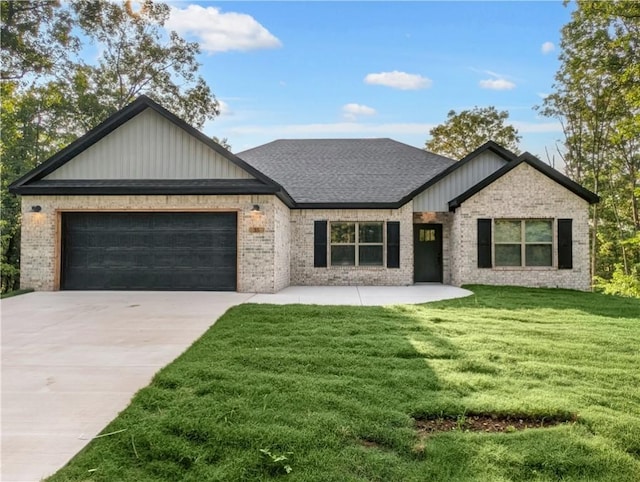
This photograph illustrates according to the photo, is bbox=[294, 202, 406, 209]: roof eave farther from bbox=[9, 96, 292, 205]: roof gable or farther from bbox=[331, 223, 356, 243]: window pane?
bbox=[9, 96, 292, 205]: roof gable

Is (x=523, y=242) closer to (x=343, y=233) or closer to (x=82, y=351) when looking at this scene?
(x=343, y=233)

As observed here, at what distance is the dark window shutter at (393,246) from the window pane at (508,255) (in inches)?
124

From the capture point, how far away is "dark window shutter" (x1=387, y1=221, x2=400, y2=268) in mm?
12766

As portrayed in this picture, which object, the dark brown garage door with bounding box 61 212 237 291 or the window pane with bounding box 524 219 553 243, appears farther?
the window pane with bounding box 524 219 553 243

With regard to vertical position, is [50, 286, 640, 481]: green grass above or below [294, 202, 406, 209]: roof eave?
below

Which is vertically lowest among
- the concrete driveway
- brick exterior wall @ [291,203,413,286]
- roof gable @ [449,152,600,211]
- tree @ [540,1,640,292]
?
the concrete driveway

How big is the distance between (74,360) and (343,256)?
9.03 m

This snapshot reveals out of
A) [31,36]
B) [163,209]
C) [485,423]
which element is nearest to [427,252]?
[163,209]

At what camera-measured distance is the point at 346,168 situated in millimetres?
15297

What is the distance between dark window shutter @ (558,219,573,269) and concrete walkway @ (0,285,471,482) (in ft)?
13.0

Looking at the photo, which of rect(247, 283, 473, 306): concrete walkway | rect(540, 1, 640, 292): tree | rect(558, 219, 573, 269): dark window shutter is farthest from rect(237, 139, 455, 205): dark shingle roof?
rect(540, 1, 640, 292): tree

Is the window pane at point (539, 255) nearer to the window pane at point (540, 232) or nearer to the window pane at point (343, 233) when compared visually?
the window pane at point (540, 232)

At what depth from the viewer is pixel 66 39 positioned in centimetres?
1756

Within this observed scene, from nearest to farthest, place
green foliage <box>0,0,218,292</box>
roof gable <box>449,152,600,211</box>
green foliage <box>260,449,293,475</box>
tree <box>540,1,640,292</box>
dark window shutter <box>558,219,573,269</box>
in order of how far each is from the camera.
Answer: green foliage <box>260,449,293,475</box>, roof gable <box>449,152,600,211</box>, dark window shutter <box>558,219,573,269</box>, green foliage <box>0,0,218,292</box>, tree <box>540,1,640,292</box>
